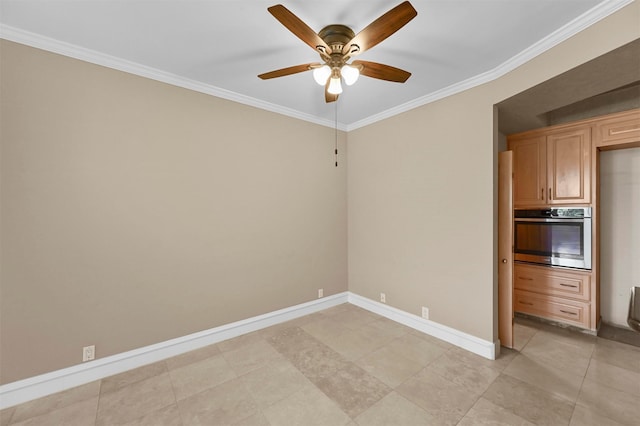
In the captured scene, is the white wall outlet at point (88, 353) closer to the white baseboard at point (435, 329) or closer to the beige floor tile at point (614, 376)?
the white baseboard at point (435, 329)

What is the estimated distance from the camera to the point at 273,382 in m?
2.13

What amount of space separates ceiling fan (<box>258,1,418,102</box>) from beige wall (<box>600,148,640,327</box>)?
3.17 m

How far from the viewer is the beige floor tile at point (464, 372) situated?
82.3 inches

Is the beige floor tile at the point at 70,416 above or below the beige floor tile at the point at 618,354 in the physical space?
→ below

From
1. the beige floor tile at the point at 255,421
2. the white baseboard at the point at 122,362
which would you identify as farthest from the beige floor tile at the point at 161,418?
the white baseboard at the point at 122,362

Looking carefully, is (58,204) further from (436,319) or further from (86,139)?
(436,319)

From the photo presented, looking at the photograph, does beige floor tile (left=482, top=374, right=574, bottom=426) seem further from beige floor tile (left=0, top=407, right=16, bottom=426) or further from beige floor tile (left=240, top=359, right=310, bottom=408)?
beige floor tile (left=0, top=407, right=16, bottom=426)

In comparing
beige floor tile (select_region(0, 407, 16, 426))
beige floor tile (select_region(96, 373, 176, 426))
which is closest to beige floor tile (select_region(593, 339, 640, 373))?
beige floor tile (select_region(96, 373, 176, 426))

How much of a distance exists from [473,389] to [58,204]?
3.72 meters

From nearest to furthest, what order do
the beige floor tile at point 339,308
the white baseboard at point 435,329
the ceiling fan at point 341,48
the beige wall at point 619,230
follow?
the ceiling fan at point 341,48
the white baseboard at point 435,329
the beige wall at point 619,230
the beige floor tile at point 339,308

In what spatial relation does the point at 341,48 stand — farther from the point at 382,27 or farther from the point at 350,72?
the point at 382,27

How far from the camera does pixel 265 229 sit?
3180 millimetres

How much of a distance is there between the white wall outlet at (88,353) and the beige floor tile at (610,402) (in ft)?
12.9

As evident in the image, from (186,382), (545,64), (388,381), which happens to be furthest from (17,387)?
(545,64)
